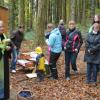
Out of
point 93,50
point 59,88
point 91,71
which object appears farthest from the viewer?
point 91,71

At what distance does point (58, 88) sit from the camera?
1041cm

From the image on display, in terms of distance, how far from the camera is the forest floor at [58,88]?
9593mm

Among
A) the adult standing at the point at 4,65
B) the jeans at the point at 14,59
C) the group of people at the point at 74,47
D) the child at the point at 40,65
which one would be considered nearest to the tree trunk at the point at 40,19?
the jeans at the point at 14,59

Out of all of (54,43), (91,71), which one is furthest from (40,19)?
(91,71)

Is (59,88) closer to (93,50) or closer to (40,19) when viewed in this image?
(93,50)

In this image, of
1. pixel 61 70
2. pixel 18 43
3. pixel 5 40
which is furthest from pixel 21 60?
pixel 5 40

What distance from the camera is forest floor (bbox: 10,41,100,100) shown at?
9.59m

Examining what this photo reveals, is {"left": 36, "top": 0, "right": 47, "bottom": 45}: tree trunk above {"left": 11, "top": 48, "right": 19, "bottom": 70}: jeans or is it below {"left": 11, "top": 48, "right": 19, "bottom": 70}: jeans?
above

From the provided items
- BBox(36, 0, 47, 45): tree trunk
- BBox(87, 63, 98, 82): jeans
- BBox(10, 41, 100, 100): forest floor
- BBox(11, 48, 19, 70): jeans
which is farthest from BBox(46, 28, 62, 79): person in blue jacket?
BBox(36, 0, 47, 45): tree trunk

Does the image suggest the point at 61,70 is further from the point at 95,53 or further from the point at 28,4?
the point at 28,4

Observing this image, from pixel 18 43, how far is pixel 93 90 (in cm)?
411

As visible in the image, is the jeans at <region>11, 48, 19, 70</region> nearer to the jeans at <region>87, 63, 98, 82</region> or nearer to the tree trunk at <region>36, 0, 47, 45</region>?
the jeans at <region>87, 63, 98, 82</region>

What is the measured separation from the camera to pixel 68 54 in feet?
37.0

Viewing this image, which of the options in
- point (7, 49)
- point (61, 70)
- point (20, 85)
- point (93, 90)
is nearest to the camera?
point (7, 49)
